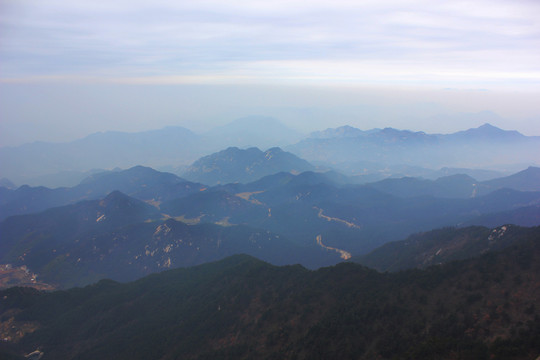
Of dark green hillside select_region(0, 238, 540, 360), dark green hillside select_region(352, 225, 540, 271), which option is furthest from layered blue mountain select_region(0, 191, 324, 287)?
dark green hillside select_region(0, 238, 540, 360)

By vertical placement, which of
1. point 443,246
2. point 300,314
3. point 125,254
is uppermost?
point 300,314

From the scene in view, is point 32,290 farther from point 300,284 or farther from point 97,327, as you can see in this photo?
point 300,284

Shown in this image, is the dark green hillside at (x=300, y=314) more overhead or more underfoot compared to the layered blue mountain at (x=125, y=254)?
more overhead

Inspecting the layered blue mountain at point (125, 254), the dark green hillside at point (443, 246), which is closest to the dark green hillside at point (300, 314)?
the dark green hillside at point (443, 246)

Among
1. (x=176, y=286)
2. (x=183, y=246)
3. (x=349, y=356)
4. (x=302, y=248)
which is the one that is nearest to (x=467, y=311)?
(x=349, y=356)

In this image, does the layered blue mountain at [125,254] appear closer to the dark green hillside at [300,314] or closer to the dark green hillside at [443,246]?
the dark green hillside at [443,246]

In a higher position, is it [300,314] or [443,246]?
[300,314]

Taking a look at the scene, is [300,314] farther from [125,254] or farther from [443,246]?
[125,254]

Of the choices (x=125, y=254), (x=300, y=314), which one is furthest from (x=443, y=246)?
(x=125, y=254)
